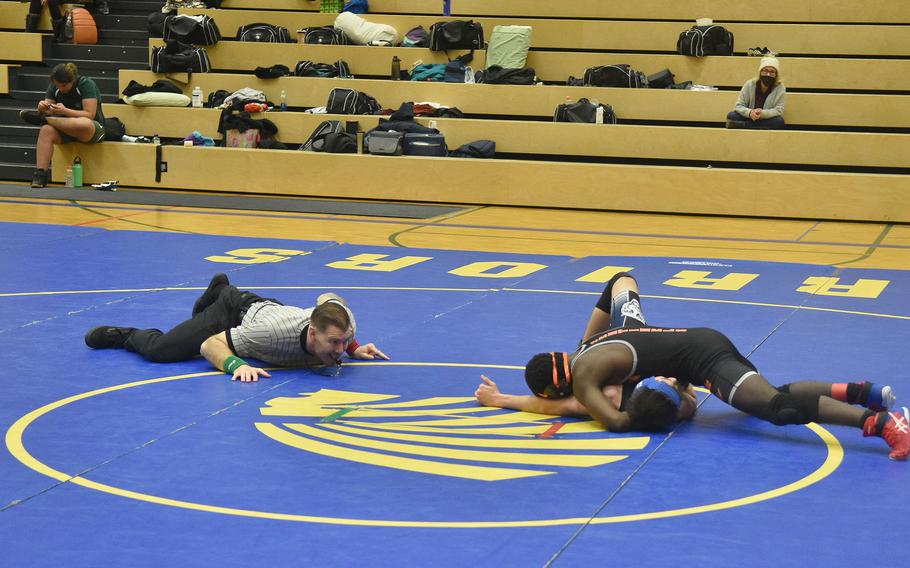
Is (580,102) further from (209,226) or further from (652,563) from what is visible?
(652,563)

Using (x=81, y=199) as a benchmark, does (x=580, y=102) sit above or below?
above

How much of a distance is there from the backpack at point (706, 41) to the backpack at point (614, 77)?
2.51ft

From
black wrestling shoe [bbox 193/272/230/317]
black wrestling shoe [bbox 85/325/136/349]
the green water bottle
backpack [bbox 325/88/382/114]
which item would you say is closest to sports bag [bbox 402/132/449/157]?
backpack [bbox 325/88/382/114]

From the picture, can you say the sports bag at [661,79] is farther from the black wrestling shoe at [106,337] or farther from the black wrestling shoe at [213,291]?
the black wrestling shoe at [106,337]

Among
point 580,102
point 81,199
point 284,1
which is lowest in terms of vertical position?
point 81,199

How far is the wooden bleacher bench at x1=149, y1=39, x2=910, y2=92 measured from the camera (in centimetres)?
1602

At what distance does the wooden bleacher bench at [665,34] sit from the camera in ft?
54.0

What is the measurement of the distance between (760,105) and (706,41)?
1591 millimetres

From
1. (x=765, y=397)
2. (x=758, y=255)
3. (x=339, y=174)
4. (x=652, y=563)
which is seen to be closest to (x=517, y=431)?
(x=765, y=397)

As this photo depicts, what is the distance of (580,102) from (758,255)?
481 centimetres

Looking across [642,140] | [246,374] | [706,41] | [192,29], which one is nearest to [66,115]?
[192,29]

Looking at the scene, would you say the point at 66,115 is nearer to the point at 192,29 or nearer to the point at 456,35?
the point at 192,29

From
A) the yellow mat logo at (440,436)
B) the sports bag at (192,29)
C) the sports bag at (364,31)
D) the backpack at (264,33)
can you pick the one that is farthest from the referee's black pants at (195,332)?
the backpack at (264,33)

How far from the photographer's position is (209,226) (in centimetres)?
1289
